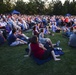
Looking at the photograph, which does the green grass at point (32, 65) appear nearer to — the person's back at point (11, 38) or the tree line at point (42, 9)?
the person's back at point (11, 38)

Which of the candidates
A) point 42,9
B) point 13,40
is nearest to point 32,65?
point 13,40

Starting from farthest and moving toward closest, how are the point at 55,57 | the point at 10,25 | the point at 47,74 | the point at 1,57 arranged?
the point at 10,25 < the point at 1,57 < the point at 55,57 < the point at 47,74

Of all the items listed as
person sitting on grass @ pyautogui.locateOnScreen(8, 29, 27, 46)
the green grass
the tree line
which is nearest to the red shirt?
the green grass

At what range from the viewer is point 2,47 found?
9711 millimetres

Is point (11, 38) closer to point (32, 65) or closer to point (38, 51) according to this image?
point (38, 51)

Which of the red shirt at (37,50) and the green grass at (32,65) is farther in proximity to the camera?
the red shirt at (37,50)

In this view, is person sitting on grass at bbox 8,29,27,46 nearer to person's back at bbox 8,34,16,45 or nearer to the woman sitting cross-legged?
person's back at bbox 8,34,16,45

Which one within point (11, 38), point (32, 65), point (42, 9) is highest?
point (11, 38)

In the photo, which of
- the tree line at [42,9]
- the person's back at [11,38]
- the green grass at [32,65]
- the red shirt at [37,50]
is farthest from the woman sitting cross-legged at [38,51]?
the tree line at [42,9]

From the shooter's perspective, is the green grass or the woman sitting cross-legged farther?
the woman sitting cross-legged

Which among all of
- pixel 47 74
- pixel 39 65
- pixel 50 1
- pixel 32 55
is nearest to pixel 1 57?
pixel 32 55

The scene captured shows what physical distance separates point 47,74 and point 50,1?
6615cm

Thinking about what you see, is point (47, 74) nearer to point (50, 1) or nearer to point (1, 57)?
point (1, 57)

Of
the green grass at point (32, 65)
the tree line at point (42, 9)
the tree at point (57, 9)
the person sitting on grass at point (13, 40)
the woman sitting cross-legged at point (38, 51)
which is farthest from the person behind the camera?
the tree at point (57, 9)
